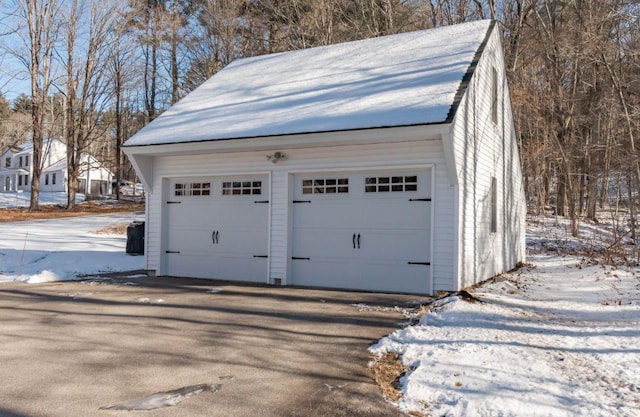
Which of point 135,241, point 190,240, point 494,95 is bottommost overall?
point 135,241

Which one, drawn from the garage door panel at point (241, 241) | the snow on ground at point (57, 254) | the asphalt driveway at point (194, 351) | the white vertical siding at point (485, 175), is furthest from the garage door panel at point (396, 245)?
the snow on ground at point (57, 254)

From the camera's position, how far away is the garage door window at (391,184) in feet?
29.2

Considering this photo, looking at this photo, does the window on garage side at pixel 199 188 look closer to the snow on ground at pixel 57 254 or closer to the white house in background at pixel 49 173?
the snow on ground at pixel 57 254

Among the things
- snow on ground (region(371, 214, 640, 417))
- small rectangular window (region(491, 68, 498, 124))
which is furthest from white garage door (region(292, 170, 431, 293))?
small rectangular window (region(491, 68, 498, 124))

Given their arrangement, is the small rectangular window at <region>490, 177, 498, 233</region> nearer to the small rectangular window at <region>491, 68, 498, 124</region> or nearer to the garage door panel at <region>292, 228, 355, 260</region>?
the small rectangular window at <region>491, 68, 498, 124</region>

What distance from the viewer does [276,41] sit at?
939 inches

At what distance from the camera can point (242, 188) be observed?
34.2 feet

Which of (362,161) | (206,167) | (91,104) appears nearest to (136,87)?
(91,104)

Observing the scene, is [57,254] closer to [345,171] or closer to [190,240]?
[190,240]

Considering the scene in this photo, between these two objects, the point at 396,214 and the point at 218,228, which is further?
the point at 218,228

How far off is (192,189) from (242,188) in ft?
4.34

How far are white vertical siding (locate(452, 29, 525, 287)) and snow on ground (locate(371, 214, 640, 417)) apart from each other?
107cm

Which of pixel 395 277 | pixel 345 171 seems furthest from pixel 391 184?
pixel 395 277

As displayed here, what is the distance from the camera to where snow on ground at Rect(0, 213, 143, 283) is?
1130cm
